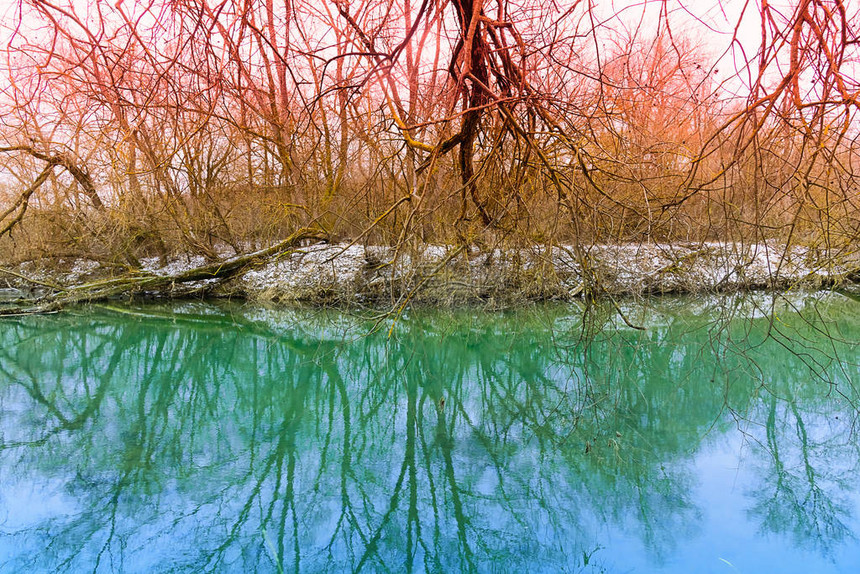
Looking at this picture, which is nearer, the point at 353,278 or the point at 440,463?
the point at 440,463

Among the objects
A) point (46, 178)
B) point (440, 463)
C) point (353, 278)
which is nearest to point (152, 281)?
point (46, 178)

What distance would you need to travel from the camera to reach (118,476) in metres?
3.44

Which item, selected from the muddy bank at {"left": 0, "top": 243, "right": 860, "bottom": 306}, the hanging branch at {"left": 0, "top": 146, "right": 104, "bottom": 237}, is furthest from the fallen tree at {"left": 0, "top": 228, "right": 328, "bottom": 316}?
the hanging branch at {"left": 0, "top": 146, "right": 104, "bottom": 237}

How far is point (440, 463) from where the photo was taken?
359 cm

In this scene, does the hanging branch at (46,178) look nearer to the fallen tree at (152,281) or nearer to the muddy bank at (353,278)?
the muddy bank at (353,278)

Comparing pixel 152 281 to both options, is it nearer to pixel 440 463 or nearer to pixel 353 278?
pixel 353 278

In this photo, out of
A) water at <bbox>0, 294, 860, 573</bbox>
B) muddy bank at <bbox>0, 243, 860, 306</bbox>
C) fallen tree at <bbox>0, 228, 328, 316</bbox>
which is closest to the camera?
water at <bbox>0, 294, 860, 573</bbox>

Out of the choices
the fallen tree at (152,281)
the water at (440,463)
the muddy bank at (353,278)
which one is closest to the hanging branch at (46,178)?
the muddy bank at (353,278)

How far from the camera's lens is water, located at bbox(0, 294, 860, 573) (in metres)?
2.67

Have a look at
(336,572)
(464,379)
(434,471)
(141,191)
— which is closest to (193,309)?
(141,191)

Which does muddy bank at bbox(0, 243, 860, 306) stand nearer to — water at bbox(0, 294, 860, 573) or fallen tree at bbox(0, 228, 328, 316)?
fallen tree at bbox(0, 228, 328, 316)

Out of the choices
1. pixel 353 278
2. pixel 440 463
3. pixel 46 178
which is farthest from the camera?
pixel 353 278

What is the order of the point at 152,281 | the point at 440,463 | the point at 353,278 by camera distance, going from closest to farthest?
the point at 440,463 → the point at 353,278 → the point at 152,281

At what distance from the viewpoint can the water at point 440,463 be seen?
2670 millimetres
